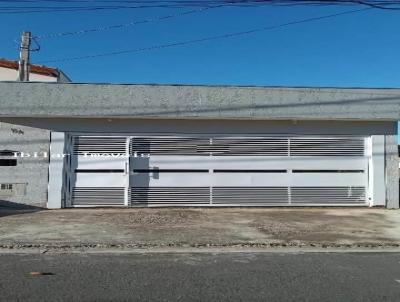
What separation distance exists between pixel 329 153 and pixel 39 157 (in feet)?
26.3

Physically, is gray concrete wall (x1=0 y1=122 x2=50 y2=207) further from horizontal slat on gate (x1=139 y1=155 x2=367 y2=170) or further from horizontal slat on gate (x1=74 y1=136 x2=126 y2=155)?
horizontal slat on gate (x1=139 y1=155 x2=367 y2=170)

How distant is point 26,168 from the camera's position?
47.9 feet

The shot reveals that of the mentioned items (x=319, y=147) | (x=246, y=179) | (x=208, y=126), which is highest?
(x=208, y=126)

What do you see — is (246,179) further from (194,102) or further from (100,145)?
(100,145)

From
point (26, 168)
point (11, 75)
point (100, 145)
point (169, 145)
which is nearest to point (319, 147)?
point (169, 145)

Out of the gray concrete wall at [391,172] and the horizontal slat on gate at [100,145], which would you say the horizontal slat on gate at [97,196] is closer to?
the horizontal slat on gate at [100,145]

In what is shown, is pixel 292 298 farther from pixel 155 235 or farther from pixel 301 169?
Answer: pixel 301 169

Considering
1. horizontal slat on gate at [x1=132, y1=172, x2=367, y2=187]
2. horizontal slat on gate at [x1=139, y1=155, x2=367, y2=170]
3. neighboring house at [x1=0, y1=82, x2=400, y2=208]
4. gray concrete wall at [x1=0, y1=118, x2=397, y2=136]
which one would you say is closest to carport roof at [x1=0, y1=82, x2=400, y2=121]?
neighboring house at [x1=0, y1=82, x2=400, y2=208]

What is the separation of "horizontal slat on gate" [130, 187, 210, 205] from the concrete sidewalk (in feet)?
1.70

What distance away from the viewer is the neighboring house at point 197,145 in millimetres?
14445

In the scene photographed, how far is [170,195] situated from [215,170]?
1432mm

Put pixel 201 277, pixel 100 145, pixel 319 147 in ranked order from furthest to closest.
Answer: pixel 319 147
pixel 100 145
pixel 201 277

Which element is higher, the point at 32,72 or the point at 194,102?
the point at 32,72

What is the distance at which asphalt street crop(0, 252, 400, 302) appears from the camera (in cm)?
584
